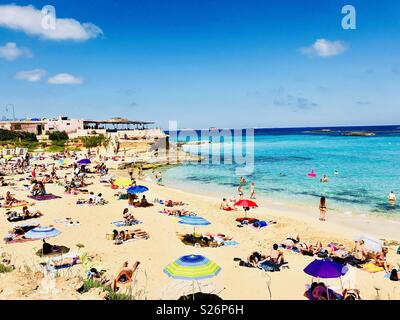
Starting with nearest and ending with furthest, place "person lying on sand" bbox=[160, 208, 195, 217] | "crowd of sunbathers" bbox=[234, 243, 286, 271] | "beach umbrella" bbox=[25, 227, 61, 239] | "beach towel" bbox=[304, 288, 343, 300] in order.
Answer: "beach towel" bbox=[304, 288, 343, 300] < "crowd of sunbathers" bbox=[234, 243, 286, 271] < "beach umbrella" bbox=[25, 227, 61, 239] < "person lying on sand" bbox=[160, 208, 195, 217]

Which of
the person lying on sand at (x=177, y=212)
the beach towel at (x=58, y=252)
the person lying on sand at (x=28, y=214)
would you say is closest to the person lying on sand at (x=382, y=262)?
the person lying on sand at (x=177, y=212)

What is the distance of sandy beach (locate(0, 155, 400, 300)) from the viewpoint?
8953 millimetres

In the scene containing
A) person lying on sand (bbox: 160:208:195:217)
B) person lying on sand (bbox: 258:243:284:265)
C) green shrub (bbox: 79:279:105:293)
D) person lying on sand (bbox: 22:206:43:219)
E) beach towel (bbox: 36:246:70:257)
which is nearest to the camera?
green shrub (bbox: 79:279:105:293)

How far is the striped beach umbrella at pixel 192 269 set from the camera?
7809 mm

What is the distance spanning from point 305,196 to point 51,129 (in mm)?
61158

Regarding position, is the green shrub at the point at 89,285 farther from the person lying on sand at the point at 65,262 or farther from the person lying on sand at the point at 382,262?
the person lying on sand at the point at 382,262

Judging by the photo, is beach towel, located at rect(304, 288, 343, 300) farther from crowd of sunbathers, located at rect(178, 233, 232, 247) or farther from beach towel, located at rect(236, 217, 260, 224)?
beach towel, located at rect(236, 217, 260, 224)

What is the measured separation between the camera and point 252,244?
13148 millimetres

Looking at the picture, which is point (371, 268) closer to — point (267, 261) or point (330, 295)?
point (330, 295)

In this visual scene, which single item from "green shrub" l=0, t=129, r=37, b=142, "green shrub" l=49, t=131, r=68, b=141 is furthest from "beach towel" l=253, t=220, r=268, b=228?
"green shrub" l=0, t=129, r=37, b=142

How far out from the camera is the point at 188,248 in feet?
40.7

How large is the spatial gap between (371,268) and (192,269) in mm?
6168
